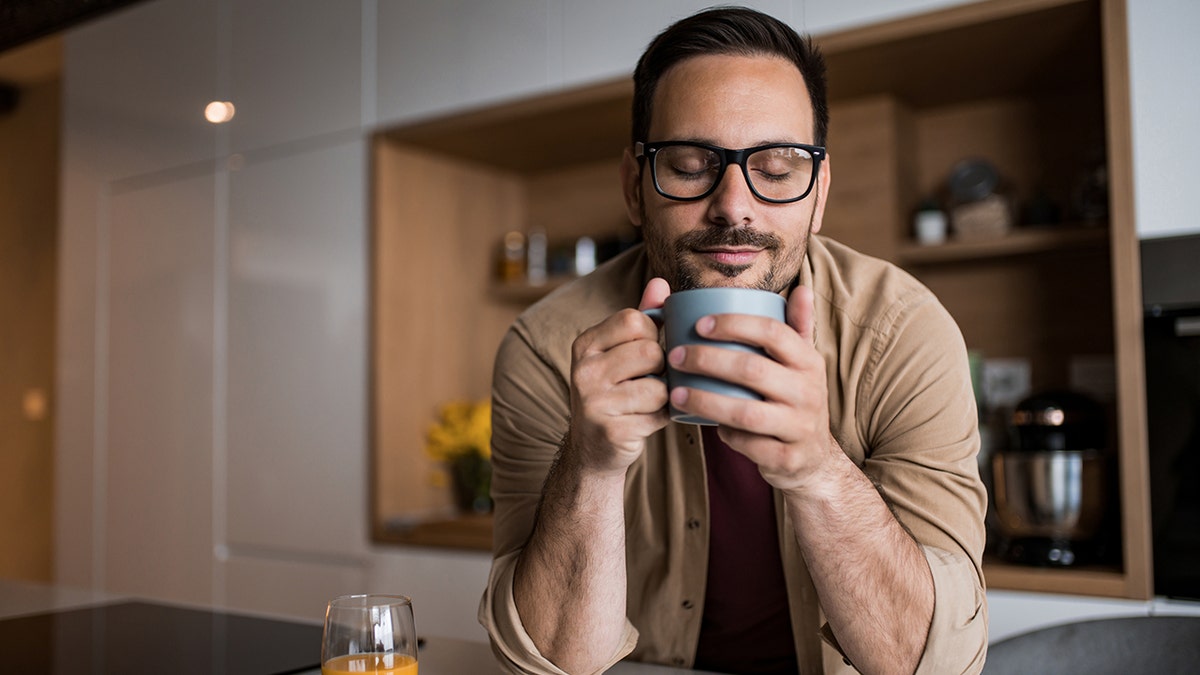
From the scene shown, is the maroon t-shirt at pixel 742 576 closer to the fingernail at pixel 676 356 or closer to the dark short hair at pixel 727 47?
the dark short hair at pixel 727 47

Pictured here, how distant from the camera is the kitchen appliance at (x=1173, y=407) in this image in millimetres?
1767

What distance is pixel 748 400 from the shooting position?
0.76 m

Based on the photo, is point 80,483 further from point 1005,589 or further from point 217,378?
point 1005,589

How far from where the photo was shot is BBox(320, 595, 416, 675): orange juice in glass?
2.57 feet

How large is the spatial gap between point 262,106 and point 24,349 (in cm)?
201

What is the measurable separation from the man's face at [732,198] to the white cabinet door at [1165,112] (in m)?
0.95

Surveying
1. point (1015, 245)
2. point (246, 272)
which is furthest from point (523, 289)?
point (1015, 245)

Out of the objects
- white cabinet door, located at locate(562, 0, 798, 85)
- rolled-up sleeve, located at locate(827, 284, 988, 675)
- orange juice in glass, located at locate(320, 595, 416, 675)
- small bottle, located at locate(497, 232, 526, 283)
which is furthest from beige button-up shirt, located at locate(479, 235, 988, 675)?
small bottle, located at locate(497, 232, 526, 283)

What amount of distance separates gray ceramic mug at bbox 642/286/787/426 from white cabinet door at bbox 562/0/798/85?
5.26 feet

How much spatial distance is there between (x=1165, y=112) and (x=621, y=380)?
4.65ft

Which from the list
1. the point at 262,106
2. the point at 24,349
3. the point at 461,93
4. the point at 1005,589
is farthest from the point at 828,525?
the point at 24,349

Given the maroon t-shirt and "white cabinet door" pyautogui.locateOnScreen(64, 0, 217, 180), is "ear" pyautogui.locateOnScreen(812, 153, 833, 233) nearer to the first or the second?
the maroon t-shirt

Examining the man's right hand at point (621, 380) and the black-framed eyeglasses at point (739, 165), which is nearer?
the man's right hand at point (621, 380)

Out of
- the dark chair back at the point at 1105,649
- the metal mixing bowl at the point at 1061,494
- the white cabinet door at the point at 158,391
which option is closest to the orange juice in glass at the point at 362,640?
the dark chair back at the point at 1105,649
